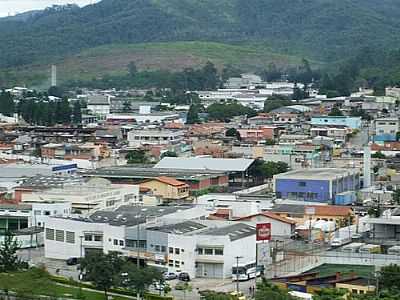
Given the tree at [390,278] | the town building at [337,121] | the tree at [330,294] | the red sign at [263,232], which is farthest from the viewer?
the town building at [337,121]

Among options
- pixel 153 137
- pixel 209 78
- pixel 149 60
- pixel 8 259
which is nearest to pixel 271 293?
pixel 8 259

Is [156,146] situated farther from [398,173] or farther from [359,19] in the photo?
[359,19]

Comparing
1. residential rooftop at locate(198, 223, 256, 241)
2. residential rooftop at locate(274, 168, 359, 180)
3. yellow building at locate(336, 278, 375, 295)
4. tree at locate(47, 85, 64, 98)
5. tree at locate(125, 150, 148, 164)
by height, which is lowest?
yellow building at locate(336, 278, 375, 295)

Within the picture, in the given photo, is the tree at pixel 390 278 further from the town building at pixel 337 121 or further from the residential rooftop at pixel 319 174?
the town building at pixel 337 121

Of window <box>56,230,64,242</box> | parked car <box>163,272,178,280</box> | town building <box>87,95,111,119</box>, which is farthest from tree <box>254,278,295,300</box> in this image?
town building <box>87,95,111,119</box>

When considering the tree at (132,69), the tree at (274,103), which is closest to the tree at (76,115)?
the tree at (274,103)

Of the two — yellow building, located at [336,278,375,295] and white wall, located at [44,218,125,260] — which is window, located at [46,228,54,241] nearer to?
white wall, located at [44,218,125,260]

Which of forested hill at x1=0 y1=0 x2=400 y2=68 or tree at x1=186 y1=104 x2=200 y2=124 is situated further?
forested hill at x1=0 y1=0 x2=400 y2=68
